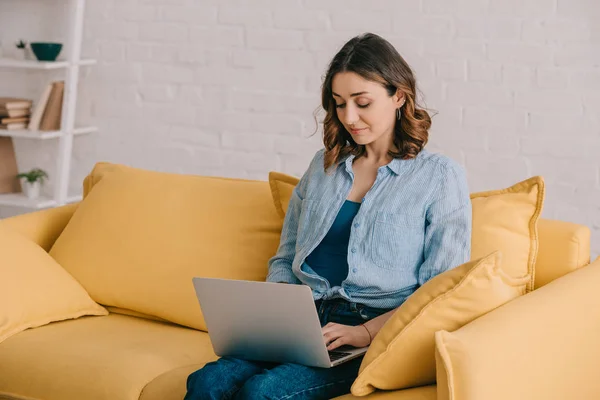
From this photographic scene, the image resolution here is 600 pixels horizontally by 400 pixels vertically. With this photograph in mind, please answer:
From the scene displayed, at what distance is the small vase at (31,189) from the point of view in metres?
4.21

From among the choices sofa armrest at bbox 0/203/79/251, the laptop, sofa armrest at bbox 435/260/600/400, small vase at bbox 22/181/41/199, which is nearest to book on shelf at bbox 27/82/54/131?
small vase at bbox 22/181/41/199

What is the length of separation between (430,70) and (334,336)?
4.90 feet

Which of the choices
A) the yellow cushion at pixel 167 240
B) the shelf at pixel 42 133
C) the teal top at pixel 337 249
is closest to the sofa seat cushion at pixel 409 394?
the teal top at pixel 337 249

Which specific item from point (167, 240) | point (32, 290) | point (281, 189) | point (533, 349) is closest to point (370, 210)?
point (281, 189)

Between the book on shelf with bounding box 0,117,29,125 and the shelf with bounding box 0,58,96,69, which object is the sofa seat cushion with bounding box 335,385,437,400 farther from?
the book on shelf with bounding box 0,117,29,125

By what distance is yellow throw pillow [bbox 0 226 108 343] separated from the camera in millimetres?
2588

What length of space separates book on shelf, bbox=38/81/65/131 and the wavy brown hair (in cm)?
201

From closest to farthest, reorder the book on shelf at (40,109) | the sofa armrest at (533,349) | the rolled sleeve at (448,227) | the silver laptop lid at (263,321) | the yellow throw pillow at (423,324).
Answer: the sofa armrest at (533,349), the yellow throw pillow at (423,324), the silver laptop lid at (263,321), the rolled sleeve at (448,227), the book on shelf at (40,109)

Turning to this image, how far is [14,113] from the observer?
13.7ft

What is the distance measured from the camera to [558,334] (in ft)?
6.38

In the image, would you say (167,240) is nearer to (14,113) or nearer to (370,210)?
(370,210)

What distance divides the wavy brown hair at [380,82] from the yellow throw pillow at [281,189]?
231 mm

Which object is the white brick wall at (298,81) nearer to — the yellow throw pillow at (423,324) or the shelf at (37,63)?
the shelf at (37,63)

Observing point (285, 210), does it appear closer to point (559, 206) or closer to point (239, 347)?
point (239, 347)
